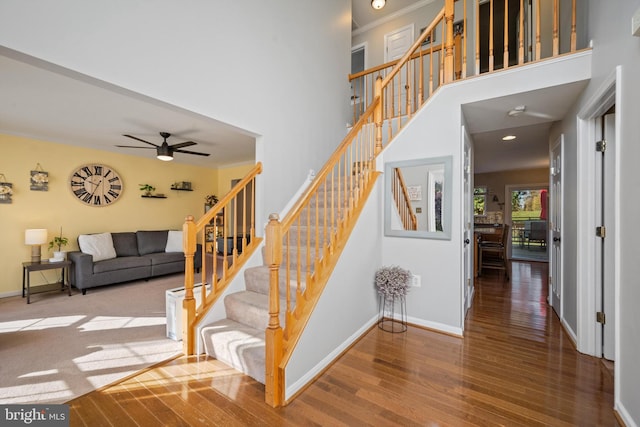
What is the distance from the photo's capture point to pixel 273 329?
174cm

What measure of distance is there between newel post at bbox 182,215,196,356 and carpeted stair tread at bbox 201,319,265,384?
0.14 meters

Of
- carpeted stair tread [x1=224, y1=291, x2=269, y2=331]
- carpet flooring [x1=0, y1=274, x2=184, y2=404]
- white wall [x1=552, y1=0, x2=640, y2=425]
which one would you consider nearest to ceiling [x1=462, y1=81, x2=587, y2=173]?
white wall [x1=552, y1=0, x2=640, y2=425]

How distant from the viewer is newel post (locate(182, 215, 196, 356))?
7.60 feet

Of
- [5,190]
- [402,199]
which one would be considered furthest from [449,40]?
[5,190]

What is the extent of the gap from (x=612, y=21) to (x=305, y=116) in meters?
2.99

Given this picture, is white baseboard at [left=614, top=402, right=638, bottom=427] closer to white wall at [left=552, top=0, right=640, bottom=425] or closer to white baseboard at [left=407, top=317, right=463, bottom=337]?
white wall at [left=552, top=0, right=640, bottom=425]

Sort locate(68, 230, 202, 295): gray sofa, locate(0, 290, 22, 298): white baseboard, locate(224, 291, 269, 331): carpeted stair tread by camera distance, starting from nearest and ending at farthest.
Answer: locate(224, 291, 269, 331): carpeted stair tread < locate(0, 290, 22, 298): white baseboard < locate(68, 230, 202, 295): gray sofa

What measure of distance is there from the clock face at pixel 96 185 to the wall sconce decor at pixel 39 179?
0.34m

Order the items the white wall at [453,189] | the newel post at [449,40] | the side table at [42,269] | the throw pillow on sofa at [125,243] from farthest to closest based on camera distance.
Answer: the throw pillow on sofa at [125,243]
the side table at [42,269]
the newel post at [449,40]
the white wall at [453,189]

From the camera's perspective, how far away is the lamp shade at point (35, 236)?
396cm

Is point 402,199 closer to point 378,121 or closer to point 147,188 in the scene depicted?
point 378,121

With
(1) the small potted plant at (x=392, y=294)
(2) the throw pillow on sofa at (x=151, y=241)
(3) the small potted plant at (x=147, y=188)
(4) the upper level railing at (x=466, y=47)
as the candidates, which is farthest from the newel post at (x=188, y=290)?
(3) the small potted plant at (x=147, y=188)

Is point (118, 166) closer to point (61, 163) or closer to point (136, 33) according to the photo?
point (61, 163)

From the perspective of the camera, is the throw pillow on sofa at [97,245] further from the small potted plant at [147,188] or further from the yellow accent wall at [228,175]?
the yellow accent wall at [228,175]
